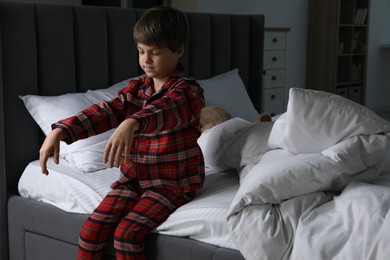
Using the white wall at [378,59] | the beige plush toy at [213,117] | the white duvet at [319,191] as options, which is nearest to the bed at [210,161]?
the white duvet at [319,191]

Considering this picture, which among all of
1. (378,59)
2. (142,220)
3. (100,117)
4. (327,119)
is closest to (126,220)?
(142,220)

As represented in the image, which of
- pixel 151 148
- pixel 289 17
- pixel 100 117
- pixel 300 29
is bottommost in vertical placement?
pixel 151 148

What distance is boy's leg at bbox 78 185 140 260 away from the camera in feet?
5.92

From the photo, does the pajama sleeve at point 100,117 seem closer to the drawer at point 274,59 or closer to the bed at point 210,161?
the bed at point 210,161

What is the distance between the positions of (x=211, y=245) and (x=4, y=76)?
1.08 m

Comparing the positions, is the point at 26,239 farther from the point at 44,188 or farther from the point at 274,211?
the point at 274,211

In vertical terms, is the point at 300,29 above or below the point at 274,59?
above

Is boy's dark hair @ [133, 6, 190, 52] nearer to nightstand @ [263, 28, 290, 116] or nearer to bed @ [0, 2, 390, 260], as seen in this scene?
bed @ [0, 2, 390, 260]

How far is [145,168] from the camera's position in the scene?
1.86 m

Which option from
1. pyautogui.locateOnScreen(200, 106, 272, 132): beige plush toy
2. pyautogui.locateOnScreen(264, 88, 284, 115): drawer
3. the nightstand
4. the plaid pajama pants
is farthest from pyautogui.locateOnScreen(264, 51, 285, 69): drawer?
the plaid pajama pants

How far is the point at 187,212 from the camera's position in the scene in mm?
1753

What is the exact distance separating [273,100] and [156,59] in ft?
10.4

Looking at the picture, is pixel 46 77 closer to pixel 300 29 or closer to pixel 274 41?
pixel 274 41

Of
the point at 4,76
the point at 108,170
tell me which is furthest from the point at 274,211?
the point at 4,76
